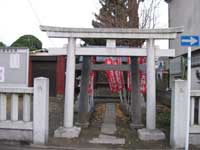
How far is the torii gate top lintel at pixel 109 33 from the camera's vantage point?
10305 millimetres

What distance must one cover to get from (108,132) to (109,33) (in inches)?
120

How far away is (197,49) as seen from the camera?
49.8ft

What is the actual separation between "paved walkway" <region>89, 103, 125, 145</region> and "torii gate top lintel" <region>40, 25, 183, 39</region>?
2.82m

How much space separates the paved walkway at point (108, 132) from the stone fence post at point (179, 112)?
155cm

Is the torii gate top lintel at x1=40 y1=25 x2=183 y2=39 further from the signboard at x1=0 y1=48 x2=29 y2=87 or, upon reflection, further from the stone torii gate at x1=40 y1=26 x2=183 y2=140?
the signboard at x1=0 y1=48 x2=29 y2=87

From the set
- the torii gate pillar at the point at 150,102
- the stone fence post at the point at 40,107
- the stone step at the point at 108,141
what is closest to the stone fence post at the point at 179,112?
the torii gate pillar at the point at 150,102

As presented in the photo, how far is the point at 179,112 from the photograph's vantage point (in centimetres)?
914

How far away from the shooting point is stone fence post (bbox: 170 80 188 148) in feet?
29.9

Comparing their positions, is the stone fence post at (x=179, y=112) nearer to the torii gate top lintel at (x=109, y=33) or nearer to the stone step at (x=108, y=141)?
the stone step at (x=108, y=141)

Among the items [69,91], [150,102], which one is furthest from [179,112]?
[69,91]

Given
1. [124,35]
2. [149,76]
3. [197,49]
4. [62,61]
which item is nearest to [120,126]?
[149,76]

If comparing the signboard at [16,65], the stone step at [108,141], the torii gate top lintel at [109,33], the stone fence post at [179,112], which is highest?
the torii gate top lintel at [109,33]

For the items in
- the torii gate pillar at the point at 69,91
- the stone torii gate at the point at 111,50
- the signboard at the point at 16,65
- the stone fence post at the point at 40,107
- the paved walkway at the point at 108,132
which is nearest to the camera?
the stone fence post at the point at 40,107

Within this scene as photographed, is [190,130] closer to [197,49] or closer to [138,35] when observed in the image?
[138,35]
